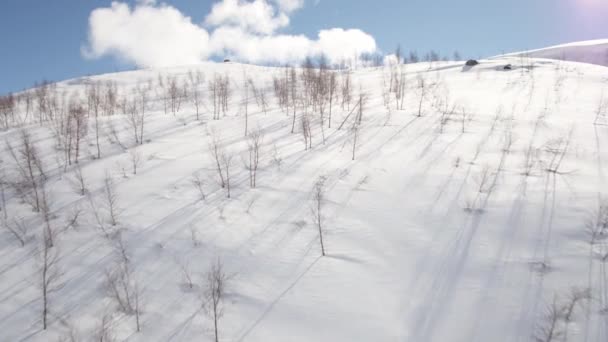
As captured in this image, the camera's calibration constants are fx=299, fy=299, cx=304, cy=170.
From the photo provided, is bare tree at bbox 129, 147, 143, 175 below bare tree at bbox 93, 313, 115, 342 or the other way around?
the other way around

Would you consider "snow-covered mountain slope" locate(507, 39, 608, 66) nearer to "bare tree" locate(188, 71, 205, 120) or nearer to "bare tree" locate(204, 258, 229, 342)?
"bare tree" locate(188, 71, 205, 120)

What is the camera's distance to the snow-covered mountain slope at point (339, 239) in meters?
2.95

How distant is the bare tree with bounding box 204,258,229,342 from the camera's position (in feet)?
10.1

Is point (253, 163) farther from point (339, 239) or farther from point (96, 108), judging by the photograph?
point (96, 108)

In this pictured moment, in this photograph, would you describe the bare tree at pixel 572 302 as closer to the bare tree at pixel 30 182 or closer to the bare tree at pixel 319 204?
the bare tree at pixel 319 204

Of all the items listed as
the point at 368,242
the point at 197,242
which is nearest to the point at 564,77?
the point at 368,242

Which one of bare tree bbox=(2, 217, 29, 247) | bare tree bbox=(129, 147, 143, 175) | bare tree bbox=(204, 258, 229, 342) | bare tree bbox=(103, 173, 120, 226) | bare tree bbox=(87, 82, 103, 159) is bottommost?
bare tree bbox=(204, 258, 229, 342)

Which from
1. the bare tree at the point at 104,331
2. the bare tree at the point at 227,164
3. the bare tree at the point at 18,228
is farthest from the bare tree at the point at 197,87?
the bare tree at the point at 104,331

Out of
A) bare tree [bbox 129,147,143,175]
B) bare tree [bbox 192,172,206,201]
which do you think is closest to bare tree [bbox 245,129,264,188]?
bare tree [bbox 192,172,206,201]

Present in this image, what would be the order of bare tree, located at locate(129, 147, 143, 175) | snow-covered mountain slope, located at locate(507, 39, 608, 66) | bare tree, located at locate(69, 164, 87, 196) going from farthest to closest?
snow-covered mountain slope, located at locate(507, 39, 608, 66)
bare tree, located at locate(129, 147, 143, 175)
bare tree, located at locate(69, 164, 87, 196)

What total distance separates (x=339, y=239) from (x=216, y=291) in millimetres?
1651

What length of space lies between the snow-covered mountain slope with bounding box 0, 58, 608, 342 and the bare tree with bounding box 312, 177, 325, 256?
7cm

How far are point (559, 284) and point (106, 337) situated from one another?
4495 mm

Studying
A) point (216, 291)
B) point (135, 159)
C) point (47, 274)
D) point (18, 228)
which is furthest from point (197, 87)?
point (216, 291)
